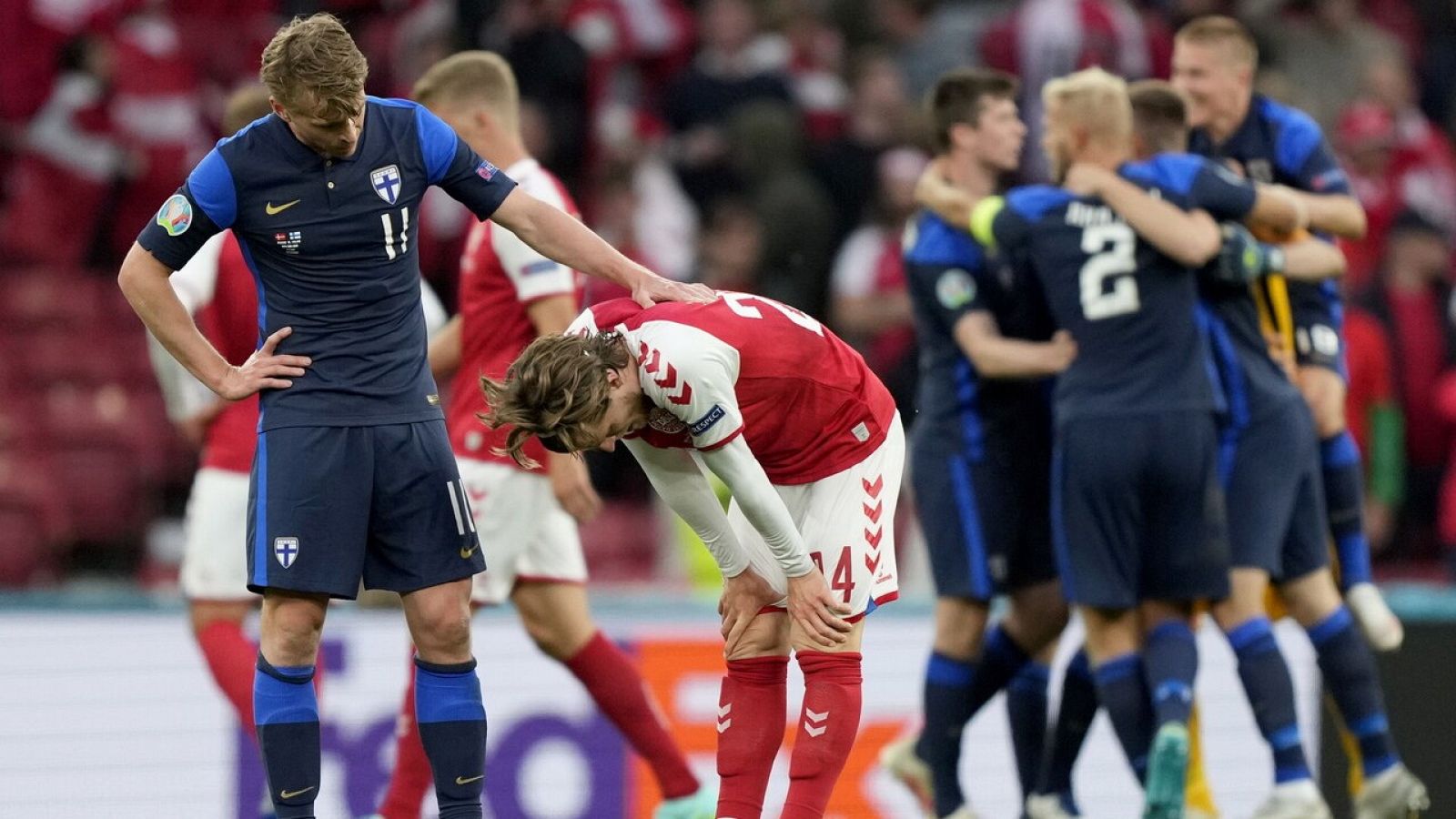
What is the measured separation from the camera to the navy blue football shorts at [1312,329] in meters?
7.60

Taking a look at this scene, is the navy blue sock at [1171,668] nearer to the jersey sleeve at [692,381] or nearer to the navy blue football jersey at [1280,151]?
the navy blue football jersey at [1280,151]

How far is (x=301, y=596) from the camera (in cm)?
543

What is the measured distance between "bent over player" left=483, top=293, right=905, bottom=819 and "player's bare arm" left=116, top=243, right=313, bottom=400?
0.64 m

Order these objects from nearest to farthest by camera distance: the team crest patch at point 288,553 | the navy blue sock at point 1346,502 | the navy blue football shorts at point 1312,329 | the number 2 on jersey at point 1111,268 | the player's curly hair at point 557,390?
1. the player's curly hair at point 557,390
2. the team crest patch at point 288,553
3. the number 2 on jersey at point 1111,268
4. the navy blue football shorts at point 1312,329
5. the navy blue sock at point 1346,502

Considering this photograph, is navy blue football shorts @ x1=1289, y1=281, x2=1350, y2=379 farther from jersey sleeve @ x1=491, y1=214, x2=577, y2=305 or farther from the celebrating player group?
jersey sleeve @ x1=491, y1=214, x2=577, y2=305

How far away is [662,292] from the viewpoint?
5426 millimetres

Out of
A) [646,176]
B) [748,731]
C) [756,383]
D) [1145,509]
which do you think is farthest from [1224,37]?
[646,176]

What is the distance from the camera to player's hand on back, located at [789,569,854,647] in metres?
5.29

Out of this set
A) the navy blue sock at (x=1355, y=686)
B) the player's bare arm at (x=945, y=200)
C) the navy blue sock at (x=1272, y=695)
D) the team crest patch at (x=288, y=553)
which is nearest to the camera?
the team crest patch at (x=288, y=553)

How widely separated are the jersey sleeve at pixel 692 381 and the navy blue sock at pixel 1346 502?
3.43m

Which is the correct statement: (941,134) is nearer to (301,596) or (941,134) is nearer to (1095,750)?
(1095,750)

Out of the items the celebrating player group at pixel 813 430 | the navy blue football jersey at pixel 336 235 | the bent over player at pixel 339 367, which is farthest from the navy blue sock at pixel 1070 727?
the navy blue football jersey at pixel 336 235

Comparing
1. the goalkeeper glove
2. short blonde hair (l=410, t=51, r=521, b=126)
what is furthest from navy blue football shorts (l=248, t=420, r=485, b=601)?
the goalkeeper glove

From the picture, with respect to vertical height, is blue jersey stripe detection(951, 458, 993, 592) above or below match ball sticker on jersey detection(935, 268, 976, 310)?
below
